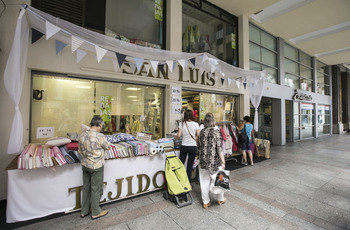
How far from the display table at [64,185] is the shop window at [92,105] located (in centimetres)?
121

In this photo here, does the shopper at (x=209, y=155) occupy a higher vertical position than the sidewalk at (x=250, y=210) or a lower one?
higher

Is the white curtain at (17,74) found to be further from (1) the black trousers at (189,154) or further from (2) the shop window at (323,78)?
(2) the shop window at (323,78)

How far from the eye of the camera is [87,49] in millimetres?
3191

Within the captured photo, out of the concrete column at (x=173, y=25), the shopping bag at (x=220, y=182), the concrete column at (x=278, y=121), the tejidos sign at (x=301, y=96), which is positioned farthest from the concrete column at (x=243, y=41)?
the shopping bag at (x=220, y=182)

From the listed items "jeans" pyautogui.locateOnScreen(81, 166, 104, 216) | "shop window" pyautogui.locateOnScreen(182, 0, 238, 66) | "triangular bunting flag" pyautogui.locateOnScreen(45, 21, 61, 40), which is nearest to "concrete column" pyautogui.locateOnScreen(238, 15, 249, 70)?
"shop window" pyautogui.locateOnScreen(182, 0, 238, 66)

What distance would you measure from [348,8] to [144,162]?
911 cm

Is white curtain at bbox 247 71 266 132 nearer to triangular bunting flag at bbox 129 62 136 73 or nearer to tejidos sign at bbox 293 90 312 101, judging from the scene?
triangular bunting flag at bbox 129 62 136 73

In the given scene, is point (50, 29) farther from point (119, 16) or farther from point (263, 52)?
point (263, 52)

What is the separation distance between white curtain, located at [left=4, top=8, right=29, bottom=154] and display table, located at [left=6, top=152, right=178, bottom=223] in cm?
42

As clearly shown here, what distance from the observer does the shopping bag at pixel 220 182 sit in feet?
8.59

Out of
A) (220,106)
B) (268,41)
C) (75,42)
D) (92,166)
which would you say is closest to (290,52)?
(268,41)

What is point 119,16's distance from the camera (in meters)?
4.47

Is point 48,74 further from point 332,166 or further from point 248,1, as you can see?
point 332,166

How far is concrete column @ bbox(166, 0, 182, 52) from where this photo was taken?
4.81 metres
